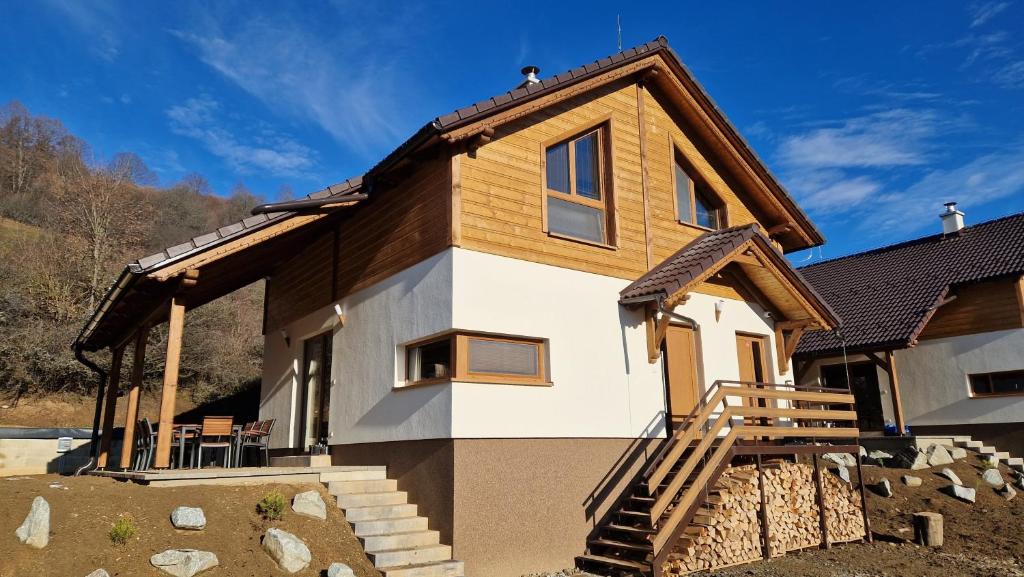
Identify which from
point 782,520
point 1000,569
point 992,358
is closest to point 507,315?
point 782,520

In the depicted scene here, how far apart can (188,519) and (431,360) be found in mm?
3573

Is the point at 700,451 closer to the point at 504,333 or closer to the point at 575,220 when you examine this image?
the point at 504,333

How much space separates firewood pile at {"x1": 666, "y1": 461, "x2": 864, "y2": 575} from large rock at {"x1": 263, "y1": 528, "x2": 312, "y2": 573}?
4.54 meters

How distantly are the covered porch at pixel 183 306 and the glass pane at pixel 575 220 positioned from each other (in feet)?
10.1

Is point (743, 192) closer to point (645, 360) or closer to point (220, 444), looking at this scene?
point (645, 360)

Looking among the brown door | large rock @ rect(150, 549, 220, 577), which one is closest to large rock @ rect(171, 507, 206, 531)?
large rock @ rect(150, 549, 220, 577)

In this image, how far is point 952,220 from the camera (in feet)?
73.5

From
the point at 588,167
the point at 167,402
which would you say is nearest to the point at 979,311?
the point at 588,167

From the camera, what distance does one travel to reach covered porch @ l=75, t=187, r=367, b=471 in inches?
351

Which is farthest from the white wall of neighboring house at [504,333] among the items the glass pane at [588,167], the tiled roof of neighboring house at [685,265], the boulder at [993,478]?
the boulder at [993,478]

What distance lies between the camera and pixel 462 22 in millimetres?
14703

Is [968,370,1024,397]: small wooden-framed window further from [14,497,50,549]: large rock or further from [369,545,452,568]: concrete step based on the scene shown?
[14,497,50,549]: large rock

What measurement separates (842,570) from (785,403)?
443 cm

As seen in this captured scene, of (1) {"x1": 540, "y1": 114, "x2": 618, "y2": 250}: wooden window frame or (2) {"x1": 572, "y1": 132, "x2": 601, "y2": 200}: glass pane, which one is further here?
(2) {"x1": 572, "y1": 132, "x2": 601, "y2": 200}: glass pane
